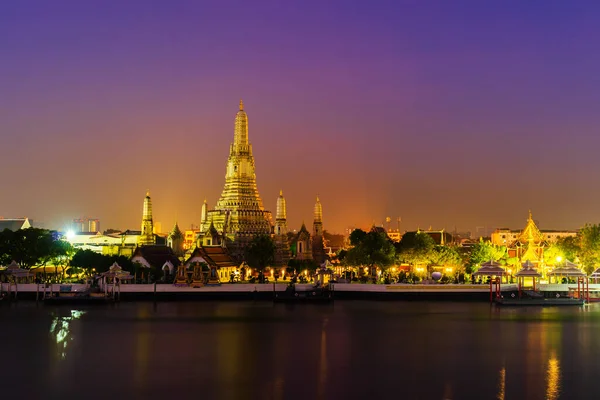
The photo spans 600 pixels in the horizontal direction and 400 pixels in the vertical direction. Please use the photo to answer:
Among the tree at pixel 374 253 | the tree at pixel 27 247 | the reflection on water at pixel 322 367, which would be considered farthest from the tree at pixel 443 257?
the tree at pixel 27 247

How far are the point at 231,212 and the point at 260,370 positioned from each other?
60256 mm

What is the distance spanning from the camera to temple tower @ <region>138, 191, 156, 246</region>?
105750mm

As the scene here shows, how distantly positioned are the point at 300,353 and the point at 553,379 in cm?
1237

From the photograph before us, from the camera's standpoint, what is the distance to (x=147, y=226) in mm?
107312

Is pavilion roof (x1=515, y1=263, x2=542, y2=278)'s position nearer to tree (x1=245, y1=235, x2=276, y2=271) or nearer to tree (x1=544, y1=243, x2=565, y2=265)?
tree (x1=544, y1=243, x2=565, y2=265)

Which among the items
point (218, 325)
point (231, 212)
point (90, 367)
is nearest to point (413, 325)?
point (218, 325)

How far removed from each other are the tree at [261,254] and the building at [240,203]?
32.4 ft

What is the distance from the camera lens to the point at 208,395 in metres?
33.9

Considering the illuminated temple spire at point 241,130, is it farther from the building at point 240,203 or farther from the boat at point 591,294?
the boat at point 591,294

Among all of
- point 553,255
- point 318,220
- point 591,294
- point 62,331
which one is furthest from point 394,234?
point 62,331

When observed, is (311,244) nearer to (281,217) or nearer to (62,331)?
(281,217)

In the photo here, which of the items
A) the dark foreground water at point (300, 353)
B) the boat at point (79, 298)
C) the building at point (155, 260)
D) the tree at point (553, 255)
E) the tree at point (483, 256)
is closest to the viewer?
the dark foreground water at point (300, 353)

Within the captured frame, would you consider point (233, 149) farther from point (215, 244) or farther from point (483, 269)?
point (483, 269)

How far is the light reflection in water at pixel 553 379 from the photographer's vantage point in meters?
34.2
